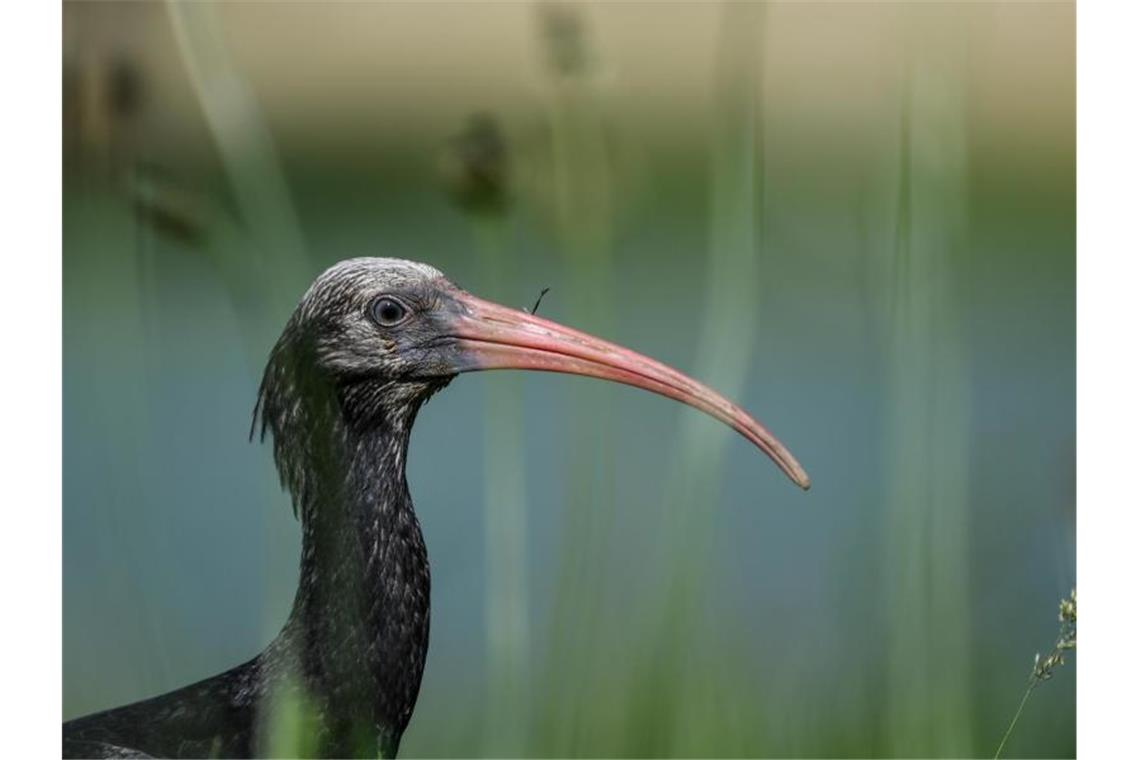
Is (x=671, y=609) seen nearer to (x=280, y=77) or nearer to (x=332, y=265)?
(x=332, y=265)

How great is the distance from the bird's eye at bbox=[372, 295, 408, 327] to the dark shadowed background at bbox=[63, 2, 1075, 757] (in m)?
0.26

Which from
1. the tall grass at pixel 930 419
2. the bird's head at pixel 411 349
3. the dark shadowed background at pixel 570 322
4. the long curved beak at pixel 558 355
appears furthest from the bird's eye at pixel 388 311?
the tall grass at pixel 930 419

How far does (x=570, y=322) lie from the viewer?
3463 mm

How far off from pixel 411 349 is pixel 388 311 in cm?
9

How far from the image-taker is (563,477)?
3457 mm

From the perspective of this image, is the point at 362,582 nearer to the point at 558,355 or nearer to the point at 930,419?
the point at 558,355

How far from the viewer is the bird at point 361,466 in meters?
3.06

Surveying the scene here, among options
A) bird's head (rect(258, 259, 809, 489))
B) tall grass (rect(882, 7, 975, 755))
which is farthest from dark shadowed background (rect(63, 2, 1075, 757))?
tall grass (rect(882, 7, 975, 755))

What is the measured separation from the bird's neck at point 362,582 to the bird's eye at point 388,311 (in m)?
0.18

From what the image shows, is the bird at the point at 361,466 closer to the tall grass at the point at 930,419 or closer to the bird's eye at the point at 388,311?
the bird's eye at the point at 388,311

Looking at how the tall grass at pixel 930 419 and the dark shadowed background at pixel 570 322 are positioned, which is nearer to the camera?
the tall grass at pixel 930 419

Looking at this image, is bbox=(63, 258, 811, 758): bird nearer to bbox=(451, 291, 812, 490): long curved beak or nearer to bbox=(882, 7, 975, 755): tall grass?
bbox=(451, 291, 812, 490): long curved beak

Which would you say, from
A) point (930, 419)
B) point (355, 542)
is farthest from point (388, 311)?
point (930, 419)
